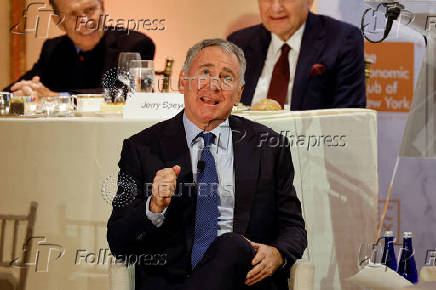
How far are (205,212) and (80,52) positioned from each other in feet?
6.65

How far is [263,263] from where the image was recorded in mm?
1983

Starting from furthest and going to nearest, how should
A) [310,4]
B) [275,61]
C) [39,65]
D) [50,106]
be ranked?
[39,65] < [310,4] < [275,61] < [50,106]

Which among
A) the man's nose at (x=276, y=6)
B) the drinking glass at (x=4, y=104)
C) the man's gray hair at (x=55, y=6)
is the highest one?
the man's nose at (x=276, y=6)

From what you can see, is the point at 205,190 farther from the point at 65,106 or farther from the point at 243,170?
the point at 65,106

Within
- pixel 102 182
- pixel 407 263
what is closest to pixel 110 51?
pixel 102 182

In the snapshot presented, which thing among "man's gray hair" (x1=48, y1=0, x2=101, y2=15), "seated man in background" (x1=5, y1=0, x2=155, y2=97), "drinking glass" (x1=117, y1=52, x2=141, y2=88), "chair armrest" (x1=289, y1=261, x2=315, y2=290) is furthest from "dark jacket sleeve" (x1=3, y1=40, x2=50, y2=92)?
"chair armrest" (x1=289, y1=261, x2=315, y2=290)

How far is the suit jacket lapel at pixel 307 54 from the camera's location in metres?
3.26

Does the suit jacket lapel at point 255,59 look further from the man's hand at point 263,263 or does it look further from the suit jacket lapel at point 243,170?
the man's hand at point 263,263

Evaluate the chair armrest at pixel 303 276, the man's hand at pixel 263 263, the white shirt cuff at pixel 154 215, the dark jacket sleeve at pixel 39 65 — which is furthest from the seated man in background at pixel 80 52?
the chair armrest at pixel 303 276

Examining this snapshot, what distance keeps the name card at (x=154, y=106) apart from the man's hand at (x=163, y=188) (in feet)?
1.39

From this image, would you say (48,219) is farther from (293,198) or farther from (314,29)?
(314,29)

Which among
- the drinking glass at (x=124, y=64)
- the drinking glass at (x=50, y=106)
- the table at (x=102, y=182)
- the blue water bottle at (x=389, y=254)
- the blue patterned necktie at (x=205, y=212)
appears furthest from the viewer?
the drinking glass at (x=124, y=64)

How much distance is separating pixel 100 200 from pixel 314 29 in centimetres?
167

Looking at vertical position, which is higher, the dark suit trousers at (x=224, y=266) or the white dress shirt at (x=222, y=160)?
the white dress shirt at (x=222, y=160)
